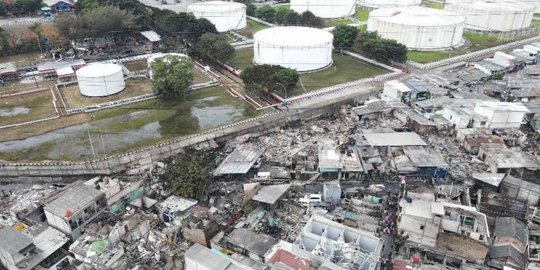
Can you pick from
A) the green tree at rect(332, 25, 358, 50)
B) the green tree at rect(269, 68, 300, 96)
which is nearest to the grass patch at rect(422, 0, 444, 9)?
the green tree at rect(332, 25, 358, 50)

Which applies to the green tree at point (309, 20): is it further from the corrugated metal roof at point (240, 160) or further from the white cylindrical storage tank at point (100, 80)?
Answer: the corrugated metal roof at point (240, 160)

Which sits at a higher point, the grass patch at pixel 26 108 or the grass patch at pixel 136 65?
the grass patch at pixel 136 65

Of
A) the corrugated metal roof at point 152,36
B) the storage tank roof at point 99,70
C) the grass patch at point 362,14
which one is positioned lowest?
the storage tank roof at point 99,70

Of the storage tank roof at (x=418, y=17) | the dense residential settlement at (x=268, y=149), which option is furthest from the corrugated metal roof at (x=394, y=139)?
the storage tank roof at (x=418, y=17)

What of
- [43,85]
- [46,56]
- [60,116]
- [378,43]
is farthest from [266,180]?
[46,56]

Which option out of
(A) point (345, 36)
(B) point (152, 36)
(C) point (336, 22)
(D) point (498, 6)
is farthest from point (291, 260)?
(D) point (498, 6)
